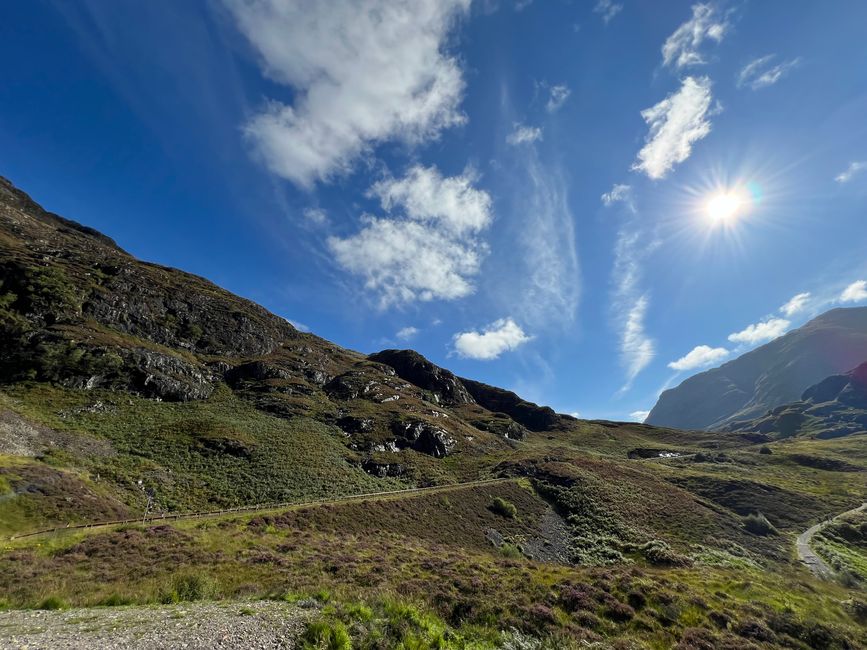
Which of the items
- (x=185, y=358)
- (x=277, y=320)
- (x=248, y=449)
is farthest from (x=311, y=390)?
(x=277, y=320)

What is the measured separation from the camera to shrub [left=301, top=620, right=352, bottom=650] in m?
9.98

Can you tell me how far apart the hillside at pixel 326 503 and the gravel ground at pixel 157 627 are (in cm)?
27

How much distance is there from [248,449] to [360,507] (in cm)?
2370

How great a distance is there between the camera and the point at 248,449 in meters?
50.4

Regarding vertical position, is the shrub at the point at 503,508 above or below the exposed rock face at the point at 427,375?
below

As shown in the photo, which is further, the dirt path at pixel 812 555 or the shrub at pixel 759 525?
the shrub at pixel 759 525

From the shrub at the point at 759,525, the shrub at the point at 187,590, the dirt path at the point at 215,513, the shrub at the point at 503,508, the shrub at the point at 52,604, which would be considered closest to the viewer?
the shrub at the point at 52,604

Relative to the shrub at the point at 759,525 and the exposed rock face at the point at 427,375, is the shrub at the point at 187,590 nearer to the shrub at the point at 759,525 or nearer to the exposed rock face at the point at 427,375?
the shrub at the point at 759,525

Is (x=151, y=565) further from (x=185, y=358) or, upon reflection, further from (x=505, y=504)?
(x=185, y=358)

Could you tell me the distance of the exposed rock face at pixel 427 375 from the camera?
135 meters

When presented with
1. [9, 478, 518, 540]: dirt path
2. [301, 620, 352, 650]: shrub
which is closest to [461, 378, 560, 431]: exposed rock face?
[9, 478, 518, 540]: dirt path

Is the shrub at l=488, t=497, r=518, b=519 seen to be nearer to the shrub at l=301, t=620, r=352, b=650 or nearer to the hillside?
the hillside

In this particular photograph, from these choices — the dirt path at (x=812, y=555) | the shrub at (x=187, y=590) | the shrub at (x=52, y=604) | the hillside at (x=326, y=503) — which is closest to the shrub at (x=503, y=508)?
the hillside at (x=326, y=503)

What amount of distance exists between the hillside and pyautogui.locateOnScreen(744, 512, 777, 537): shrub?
814 mm
